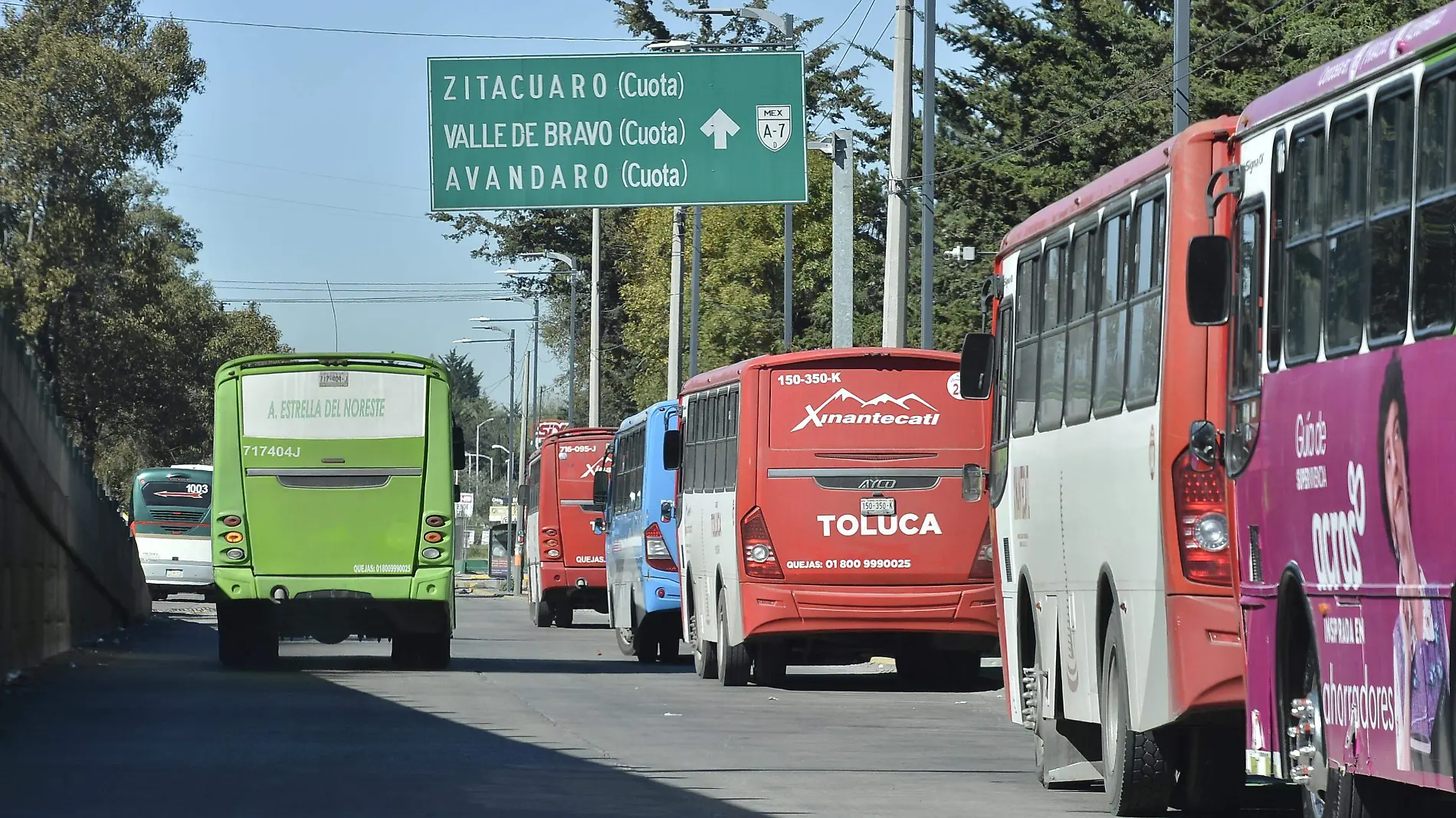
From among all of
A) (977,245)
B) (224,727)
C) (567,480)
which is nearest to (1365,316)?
(224,727)

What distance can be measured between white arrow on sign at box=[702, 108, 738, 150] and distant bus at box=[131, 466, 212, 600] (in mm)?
26383

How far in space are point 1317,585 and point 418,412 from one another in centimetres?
1791

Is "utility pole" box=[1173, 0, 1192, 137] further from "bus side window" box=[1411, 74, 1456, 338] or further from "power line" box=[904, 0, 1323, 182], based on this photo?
"power line" box=[904, 0, 1323, 182]

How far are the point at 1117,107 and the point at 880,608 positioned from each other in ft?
108

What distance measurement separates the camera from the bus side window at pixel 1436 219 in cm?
859

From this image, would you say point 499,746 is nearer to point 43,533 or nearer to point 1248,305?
point 1248,305

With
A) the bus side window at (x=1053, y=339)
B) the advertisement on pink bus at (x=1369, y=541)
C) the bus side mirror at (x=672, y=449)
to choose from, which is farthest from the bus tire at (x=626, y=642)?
the advertisement on pink bus at (x=1369, y=541)

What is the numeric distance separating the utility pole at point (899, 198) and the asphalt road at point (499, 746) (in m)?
3.96

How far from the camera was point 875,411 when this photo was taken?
24.0m

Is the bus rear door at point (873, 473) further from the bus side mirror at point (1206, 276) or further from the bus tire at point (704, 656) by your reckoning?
the bus side mirror at point (1206, 276)

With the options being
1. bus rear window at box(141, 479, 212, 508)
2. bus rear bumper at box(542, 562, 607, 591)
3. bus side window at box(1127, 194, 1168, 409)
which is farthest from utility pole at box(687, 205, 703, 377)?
bus side window at box(1127, 194, 1168, 409)

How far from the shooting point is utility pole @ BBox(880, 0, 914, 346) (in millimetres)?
29172

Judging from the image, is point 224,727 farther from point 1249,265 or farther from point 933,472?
point 1249,265

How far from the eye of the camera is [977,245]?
6669 cm
